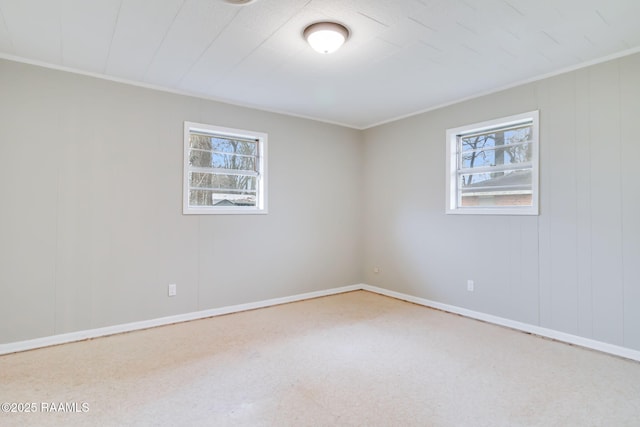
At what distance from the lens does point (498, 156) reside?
3688 millimetres

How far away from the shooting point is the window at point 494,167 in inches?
134

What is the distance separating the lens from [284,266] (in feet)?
14.6

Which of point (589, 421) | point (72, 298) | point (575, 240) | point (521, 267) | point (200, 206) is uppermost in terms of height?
point (200, 206)

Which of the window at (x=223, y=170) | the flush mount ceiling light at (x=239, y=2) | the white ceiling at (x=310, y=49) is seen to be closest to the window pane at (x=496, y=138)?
the white ceiling at (x=310, y=49)

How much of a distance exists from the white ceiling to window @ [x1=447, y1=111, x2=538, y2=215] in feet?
1.51

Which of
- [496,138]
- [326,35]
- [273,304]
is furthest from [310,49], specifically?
[273,304]

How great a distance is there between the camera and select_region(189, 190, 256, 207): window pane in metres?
3.84

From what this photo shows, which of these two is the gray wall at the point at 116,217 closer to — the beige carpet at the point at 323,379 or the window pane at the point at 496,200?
the beige carpet at the point at 323,379

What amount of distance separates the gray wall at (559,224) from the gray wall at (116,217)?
1.74 meters

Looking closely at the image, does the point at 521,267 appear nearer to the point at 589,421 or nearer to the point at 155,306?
the point at 589,421

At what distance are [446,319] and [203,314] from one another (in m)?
2.70

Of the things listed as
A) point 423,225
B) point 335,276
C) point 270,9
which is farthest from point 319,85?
point 335,276

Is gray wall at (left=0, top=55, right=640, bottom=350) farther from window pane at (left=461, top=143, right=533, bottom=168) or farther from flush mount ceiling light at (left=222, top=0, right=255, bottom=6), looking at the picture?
flush mount ceiling light at (left=222, top=0, right=255, bottom=6)

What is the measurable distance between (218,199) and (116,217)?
1.07 meters
